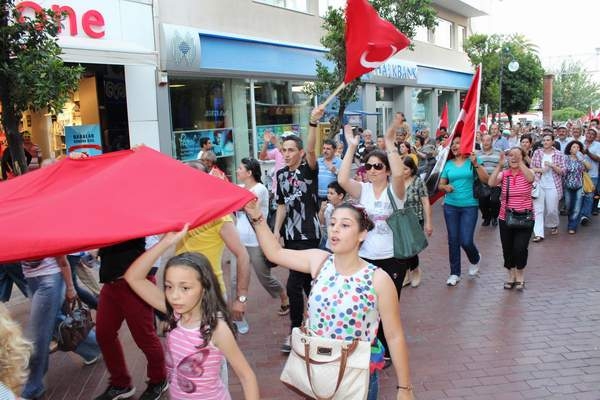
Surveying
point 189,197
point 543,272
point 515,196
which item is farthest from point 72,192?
point 543,272

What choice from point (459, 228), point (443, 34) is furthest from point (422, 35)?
point (459, 228)

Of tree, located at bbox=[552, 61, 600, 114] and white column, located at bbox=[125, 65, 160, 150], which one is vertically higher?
tree, located at bbox=[552, 61, 600, 114]

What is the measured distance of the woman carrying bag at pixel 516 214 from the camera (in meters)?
6.96

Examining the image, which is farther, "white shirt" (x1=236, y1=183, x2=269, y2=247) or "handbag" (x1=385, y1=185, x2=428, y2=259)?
"white shirt" (x1=236, y1=183, x2=269, y2=247)

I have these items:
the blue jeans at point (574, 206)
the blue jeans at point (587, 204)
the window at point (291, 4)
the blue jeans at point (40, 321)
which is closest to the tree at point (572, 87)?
the window at point (291, 4)

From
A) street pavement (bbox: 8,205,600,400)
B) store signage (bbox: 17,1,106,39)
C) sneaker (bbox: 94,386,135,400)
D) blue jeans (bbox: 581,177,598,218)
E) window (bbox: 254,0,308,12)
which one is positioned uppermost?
window (bbox: 254,0,308,12)

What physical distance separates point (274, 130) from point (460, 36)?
1925 centimetres

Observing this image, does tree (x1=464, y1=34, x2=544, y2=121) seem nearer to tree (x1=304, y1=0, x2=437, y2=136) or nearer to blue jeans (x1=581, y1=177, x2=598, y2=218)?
tree (x1=304, y1=0, x2=437, y2=136)

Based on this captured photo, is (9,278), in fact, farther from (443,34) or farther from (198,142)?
(443,34)

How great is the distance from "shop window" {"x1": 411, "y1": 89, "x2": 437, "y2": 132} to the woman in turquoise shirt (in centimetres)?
1954

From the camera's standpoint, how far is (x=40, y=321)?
14.3 ft

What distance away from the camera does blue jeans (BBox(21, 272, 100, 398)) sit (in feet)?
14.3

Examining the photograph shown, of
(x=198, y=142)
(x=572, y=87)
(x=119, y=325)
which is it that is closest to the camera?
(x=119, y=325)

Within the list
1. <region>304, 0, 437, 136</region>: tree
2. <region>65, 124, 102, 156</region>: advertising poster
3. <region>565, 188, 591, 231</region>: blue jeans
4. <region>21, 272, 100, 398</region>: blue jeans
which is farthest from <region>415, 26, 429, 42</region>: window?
<region>21, 272, 100, 398</region>: blue jeans
